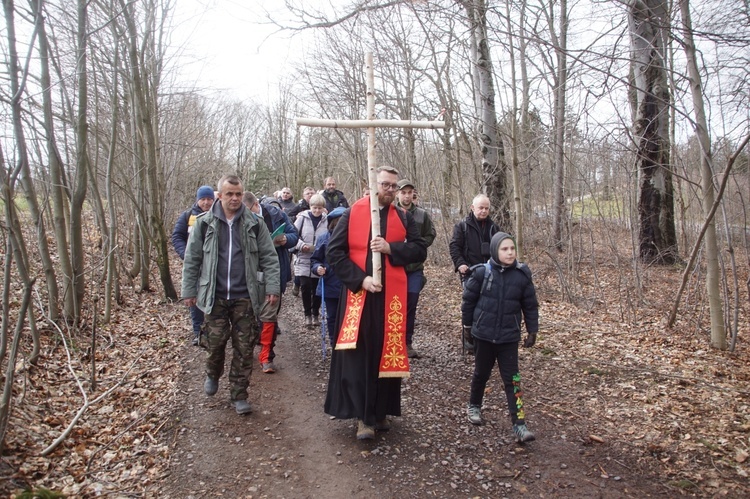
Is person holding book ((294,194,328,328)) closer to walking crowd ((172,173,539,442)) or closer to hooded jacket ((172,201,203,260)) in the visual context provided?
hooded jacket ((172,201,203,260))

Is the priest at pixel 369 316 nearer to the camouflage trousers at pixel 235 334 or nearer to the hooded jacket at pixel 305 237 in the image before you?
the camouflage trousers at pixel 235 334

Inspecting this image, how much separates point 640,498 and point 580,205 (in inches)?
268

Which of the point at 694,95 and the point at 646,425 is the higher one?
the point at 694,95

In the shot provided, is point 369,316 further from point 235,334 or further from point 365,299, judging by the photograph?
point 235,334

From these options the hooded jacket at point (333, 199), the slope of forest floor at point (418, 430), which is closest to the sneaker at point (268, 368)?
the slope of forest floor at point (418, 430)

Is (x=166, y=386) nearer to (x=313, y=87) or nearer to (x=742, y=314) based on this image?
(x=742, y=314)

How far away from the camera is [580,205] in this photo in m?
9.41

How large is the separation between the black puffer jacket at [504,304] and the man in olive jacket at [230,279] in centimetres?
183

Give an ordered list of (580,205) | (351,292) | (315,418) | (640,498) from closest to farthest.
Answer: (640,498) < (351,292) < (315,418) < (580,205)

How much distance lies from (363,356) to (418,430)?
0.87 metres

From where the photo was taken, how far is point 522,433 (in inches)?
160

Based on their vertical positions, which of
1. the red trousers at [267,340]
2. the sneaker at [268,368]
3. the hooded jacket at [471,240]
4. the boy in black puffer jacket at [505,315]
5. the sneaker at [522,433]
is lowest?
the sneaker at [522,433]

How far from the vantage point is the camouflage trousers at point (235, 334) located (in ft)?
15.3

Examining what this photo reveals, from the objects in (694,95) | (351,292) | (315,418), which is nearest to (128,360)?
(315,418)
